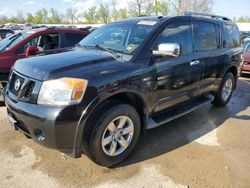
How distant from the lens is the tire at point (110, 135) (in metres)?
2.99

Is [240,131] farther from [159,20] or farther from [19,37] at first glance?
[19,37]

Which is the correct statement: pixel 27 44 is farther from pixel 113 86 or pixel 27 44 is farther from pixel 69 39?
pixel 113 86

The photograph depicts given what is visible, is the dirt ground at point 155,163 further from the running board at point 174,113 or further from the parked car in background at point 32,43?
the parked car in background at point 32,43

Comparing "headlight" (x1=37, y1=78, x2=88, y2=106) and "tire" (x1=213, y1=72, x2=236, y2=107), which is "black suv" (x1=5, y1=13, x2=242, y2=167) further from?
"tire" (x1=213, y1=72, x2=236, y2=107)

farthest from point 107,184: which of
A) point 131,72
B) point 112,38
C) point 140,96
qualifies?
point 112,38

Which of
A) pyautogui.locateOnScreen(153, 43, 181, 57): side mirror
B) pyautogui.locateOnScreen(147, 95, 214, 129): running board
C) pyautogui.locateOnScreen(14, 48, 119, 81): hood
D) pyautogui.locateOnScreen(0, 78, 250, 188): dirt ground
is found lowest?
pyautogui.locateOnScreen(0, 78, 250, 188): dirt ground

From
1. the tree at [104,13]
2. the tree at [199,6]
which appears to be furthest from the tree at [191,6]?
the tree at [104,13]

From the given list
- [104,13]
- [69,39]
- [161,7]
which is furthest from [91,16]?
[69,39]

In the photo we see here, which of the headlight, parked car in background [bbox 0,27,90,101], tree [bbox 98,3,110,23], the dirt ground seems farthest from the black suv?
tree [bbox 98,3,110,23]

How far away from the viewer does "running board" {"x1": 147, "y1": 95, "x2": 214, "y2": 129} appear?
12.2 feet

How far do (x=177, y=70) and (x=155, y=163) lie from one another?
4.67 feet

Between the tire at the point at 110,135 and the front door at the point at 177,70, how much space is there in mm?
561

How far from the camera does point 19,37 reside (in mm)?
6484

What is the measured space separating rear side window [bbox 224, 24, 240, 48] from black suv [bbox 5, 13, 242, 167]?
2.82 ft
